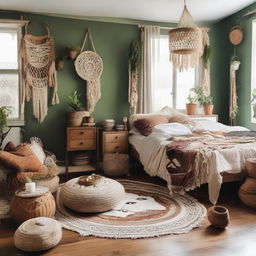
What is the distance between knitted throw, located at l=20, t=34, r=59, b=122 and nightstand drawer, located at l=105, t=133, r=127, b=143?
1.01m

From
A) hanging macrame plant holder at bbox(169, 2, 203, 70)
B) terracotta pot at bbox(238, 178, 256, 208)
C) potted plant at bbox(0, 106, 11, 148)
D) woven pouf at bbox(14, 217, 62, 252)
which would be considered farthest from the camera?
potted plant at bbox(0, 106, 11, 148)

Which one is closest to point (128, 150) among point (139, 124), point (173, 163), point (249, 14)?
point (139, 124)

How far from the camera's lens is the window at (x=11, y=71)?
4613 mm

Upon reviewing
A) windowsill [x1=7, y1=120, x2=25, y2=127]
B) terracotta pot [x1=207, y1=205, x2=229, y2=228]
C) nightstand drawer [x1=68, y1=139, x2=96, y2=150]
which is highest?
windowsill [x1=7, y1=120, x2=25, y2=127]

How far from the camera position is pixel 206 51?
5.40m

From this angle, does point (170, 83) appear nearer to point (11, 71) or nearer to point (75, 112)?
point (75, 112)

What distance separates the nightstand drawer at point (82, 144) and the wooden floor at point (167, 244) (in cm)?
176

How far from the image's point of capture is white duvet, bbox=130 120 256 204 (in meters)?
3.22

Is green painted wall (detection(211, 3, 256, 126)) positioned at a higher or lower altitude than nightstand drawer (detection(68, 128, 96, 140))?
higher

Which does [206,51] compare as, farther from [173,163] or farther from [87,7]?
[173,163]

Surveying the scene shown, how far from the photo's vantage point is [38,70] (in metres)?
4.62

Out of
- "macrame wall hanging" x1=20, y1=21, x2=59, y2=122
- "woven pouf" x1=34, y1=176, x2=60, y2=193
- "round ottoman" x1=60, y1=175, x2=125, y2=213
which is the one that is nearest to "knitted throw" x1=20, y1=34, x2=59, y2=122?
"macrame wall hanging" x1=20, y1=21, x2=59, y2=122

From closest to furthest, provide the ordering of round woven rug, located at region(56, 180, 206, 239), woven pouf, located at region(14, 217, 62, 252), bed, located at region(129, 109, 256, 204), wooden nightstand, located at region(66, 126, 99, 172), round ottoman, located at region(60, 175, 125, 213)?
woven pouf, located at region(14, 217, 62, 252) → round woven rug, located at region(56, 180, 206, 239) → round ottoman, located at region(60, 175, 125, 213) → bed, located at region(129, 109, 256, 204) → wooden nightstand, located at region(66, 126, 99, 172)

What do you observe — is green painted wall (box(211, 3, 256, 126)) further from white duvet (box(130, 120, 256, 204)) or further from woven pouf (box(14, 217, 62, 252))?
woven pouf (box(14, 217, 62, 252))
